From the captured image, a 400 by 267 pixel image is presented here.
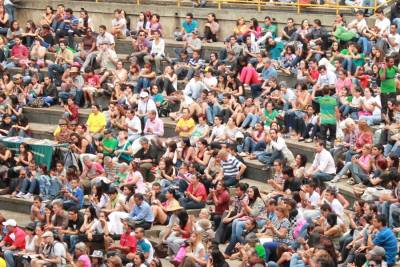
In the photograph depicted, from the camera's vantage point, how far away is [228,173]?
36.9m

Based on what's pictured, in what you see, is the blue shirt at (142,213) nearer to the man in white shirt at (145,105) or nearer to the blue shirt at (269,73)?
the man in white shirt at (145,105)

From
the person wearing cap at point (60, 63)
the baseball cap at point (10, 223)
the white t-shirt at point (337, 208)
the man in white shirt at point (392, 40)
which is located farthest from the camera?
the person wearing cap at point (60, 63)

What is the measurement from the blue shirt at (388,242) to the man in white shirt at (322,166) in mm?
5136

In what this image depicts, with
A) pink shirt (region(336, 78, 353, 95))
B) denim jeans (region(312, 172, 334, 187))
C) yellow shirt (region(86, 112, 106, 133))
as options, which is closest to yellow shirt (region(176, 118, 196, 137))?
yellow shirt (region(86, 112, 106, 133))

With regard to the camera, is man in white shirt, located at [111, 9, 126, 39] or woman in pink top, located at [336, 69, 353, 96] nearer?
woman in pink top, located at [336, 69, 353, 96]

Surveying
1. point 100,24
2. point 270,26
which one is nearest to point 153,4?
point 100,24

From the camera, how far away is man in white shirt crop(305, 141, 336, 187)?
35.8 m

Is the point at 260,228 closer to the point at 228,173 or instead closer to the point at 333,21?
the point at 228,173

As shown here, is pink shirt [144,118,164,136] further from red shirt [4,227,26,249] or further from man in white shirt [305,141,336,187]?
red shirt [4,227,26,249]

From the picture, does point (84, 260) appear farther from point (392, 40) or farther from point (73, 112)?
point (392, 40)

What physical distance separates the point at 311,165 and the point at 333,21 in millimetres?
8383

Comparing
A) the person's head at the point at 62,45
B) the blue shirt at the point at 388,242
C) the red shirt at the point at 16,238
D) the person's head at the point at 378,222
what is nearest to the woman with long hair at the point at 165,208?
the red shirt at the point at 16,238

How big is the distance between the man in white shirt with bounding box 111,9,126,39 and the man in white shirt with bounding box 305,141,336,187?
11786mm

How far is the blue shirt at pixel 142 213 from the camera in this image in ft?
114
